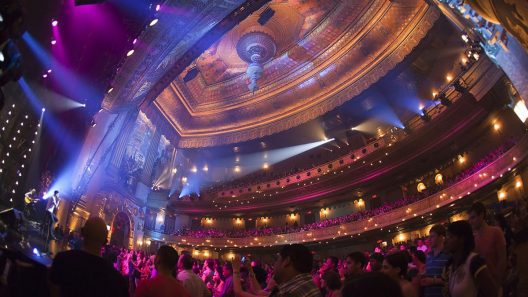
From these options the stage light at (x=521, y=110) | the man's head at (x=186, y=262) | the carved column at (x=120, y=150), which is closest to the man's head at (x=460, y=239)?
the man's head at (x=186, y=262)

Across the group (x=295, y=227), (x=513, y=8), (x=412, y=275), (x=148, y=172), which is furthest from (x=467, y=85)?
(x=148, y=172)

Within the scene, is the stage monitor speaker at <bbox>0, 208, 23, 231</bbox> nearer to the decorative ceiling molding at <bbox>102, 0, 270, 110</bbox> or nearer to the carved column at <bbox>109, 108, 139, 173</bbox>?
the decorative ceiling molding at <bbox>102, 0, 270, 110</bbox>

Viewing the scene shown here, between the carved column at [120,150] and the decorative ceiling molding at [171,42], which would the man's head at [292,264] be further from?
the carved column at [120,150]

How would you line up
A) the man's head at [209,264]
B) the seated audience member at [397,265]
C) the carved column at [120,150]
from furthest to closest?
1. the carved column at [120,150]
2. the man's head at [209,264]
3. the seated audience member at [397,265]

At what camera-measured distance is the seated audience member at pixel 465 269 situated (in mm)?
2744

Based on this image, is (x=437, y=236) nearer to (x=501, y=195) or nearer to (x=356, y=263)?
(x=356, y=263)

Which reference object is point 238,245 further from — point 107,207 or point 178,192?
point 107,207

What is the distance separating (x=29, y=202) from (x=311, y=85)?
71.0ft

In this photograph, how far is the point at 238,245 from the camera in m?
26.5

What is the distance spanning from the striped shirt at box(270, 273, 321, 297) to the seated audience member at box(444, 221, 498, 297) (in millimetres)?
1211

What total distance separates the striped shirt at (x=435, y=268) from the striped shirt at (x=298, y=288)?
60.0 inches

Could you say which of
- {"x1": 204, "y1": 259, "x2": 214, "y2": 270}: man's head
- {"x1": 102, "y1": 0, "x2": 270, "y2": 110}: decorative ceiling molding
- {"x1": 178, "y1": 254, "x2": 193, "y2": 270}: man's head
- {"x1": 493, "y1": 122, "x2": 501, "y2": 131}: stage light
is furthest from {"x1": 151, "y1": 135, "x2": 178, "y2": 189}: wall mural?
{"x1": 178, "y1": 254, "x2": 193, "y2": 270}: man's head

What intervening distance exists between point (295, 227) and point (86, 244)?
79.9ft

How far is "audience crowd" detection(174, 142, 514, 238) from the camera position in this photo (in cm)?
1733
